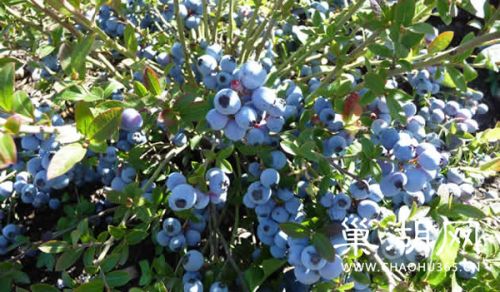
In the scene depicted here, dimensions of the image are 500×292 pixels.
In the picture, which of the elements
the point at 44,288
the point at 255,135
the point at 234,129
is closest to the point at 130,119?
the point at 234,129

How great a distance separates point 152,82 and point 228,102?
21cm

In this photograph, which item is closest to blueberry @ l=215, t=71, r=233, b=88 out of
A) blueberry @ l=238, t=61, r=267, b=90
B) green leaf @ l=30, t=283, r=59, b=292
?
blueberry @ l=238, t=61, r=267, b=90

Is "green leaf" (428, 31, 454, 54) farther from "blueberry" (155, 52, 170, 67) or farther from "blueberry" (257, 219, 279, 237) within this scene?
"blueberry" (155, 52, 170, 67)

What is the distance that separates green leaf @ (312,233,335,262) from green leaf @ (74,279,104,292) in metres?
0.51

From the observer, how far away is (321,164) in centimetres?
125

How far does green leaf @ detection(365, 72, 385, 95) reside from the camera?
3.83 ft

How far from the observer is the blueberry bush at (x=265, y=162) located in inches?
43.6

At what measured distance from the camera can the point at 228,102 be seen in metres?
1.01

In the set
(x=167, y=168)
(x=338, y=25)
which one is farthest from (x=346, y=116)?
(x=167, y=168)

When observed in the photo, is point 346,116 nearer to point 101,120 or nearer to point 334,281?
point 334,281

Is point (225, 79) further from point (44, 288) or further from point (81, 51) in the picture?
point (44, 288)

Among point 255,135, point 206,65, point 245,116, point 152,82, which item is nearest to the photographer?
point 245,116

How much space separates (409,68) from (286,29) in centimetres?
95

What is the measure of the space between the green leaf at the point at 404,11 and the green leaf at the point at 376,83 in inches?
5.3
